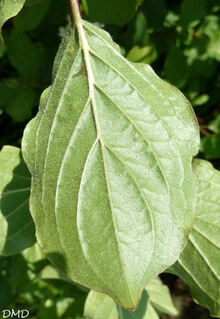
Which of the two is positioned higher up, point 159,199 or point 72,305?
point 159,199

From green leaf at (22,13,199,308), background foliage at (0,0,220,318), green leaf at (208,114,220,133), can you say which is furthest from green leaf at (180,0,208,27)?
green leaf at (22,13,199,308)

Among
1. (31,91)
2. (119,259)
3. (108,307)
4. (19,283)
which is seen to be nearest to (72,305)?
(19,283)

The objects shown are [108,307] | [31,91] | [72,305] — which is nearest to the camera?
[108,307]

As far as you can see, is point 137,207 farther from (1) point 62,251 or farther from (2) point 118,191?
(1) point 62,251

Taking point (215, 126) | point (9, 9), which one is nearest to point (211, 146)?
point (215, 126)

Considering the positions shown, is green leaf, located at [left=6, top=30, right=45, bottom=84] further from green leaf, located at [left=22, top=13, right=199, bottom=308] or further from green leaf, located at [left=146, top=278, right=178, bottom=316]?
green leaf, located at [left=146, top=278, right=178, bottom=316]

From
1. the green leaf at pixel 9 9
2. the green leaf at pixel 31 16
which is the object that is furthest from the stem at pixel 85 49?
the green leaf at pixel 31 16

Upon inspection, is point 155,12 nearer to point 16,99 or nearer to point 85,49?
point 16,99
